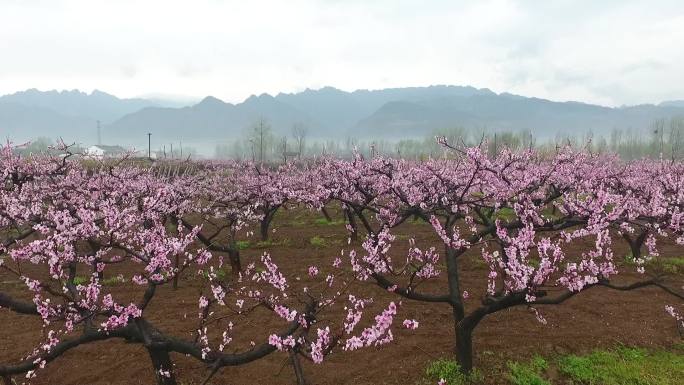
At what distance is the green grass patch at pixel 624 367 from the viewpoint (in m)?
10.0

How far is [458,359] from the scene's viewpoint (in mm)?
10133

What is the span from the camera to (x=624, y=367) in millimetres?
10461

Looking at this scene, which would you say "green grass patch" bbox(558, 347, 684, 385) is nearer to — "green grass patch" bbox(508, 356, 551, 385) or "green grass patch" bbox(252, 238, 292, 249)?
"green grass patch" bbox(508, 356, 551, 385)

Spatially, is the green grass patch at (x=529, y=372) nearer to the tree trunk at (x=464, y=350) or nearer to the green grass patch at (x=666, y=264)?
the tree trunk at (x=464, y=350)

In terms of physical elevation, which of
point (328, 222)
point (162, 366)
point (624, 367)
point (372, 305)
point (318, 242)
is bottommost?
point (624, 367)

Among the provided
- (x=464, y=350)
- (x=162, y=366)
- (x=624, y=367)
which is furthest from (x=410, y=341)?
(x=162, y=366)

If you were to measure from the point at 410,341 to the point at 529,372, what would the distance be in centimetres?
307

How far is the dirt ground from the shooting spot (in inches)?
400

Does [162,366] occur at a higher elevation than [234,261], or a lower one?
higher

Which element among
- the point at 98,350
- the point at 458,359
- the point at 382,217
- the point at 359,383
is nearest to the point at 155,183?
the point at 98,350

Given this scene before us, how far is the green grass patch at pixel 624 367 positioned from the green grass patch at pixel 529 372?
51 centimetres

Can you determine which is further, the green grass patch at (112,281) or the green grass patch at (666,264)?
the green grass patch at (666,264)

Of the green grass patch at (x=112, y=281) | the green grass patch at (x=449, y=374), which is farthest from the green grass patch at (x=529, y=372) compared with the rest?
→ the green grass patch at (x=112, y=281)

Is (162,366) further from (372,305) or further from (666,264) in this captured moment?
(666,264)
